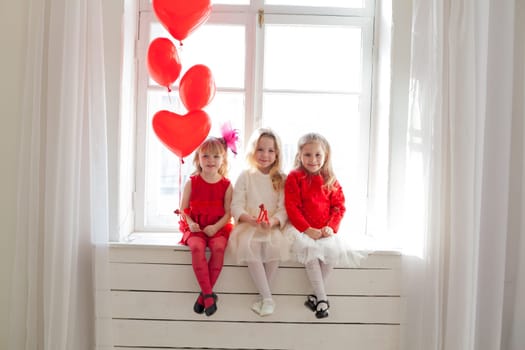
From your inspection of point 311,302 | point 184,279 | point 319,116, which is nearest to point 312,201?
point 311,302

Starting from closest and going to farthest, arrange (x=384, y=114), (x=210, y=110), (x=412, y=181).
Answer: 1. (x=412, y=181)
2. (x=384, y=114)
3. (x=210, y=110)

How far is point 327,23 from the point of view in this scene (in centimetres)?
248

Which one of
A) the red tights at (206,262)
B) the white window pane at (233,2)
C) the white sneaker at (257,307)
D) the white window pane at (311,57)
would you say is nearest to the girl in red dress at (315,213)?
the white sneaker at (257,307)

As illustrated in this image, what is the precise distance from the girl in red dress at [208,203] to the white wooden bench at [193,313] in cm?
8

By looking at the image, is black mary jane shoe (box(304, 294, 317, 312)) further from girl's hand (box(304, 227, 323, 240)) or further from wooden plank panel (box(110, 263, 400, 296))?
girl's hand (box(304, 227, 323, 240))

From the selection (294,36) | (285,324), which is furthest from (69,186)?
(294,36)

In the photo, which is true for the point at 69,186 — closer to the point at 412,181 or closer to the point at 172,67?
the point at 172,67

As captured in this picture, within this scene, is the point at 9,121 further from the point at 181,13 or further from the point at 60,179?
the point at 181,13

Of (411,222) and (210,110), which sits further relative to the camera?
(210,110)

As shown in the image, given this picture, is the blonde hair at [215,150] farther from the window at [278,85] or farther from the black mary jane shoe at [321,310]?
the black mary jane shoe at [321,310]

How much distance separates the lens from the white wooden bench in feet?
6.90

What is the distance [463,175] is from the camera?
1975mm

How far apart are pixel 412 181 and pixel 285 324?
834 millimetres

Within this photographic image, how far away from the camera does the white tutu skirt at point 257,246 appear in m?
2.04
